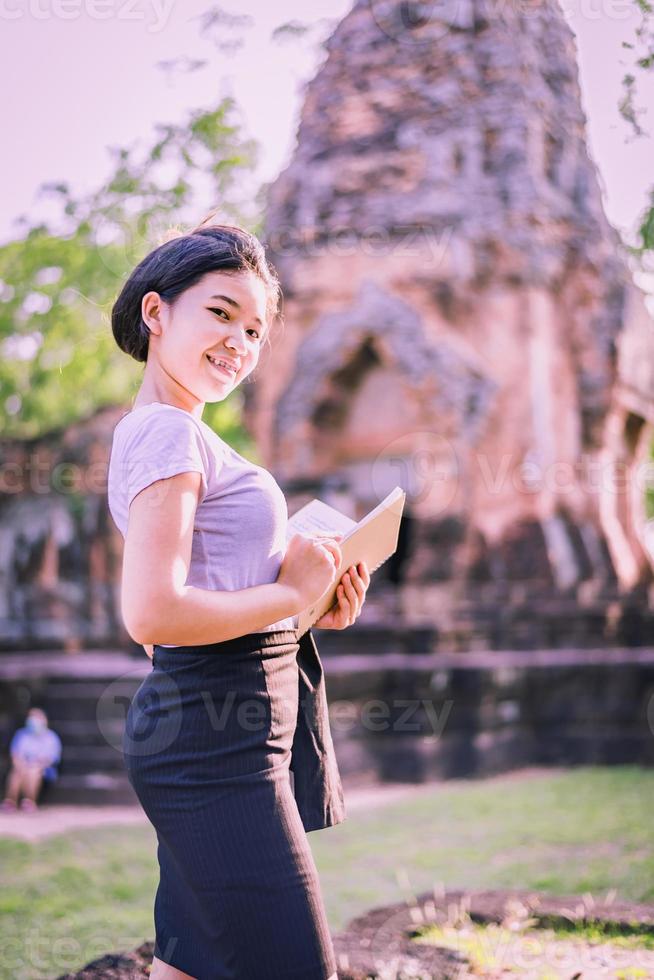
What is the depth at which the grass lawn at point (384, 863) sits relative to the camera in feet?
13.8

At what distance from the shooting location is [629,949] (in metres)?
3.11

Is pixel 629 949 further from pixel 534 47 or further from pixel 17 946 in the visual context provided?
pixel 534 47

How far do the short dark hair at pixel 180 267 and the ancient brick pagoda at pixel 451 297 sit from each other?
1073cm

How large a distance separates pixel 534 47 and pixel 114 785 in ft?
31.7

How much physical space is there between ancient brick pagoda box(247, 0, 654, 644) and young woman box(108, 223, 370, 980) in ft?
35.5

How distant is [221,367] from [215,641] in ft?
1.58

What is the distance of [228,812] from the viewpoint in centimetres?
158

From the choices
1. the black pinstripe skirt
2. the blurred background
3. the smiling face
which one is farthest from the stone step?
the smiling face

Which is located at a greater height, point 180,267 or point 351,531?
point 180,267

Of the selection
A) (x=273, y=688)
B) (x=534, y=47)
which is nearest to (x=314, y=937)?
(x=273, y=688)

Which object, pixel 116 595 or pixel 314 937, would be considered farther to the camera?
pixel 116 595

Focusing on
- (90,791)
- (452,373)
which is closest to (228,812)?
(90,791)

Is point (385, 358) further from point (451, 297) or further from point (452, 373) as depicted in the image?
point (451, 297)

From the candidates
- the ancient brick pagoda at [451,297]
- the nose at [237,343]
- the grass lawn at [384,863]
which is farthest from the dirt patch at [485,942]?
the ancient brick pagoda at [451,297]
